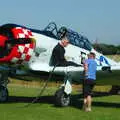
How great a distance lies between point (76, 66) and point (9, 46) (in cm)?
256

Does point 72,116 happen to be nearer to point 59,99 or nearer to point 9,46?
point 59,99

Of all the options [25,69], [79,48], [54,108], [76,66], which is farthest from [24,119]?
[79,48]

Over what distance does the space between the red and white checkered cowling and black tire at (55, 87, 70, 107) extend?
4.63ft

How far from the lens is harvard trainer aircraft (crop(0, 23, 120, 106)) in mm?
12273

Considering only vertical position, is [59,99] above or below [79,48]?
below

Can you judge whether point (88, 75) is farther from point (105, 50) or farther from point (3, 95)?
point (105, 50)

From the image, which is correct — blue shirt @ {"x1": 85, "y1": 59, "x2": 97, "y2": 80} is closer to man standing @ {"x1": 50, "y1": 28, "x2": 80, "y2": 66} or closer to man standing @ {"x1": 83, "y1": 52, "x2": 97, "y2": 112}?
man standing @ {"x1": 83, "y1": 52, "x2": 97, "y2": 112}

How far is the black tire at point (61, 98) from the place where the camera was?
12.8 m

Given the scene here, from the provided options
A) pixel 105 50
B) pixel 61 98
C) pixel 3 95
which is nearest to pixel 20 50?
pixel 61 98

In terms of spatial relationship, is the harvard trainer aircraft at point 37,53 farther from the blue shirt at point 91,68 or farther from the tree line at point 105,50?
the tree line at point 105,50

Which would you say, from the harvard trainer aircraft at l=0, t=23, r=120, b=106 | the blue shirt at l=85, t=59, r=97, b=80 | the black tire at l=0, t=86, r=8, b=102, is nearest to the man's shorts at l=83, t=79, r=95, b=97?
the blue shirt at l=85, t=59, r=97, b=80

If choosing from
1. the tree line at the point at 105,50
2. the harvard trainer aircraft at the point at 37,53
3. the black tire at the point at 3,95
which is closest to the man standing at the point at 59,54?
the harvard trainer aircraft at the point at 37,53

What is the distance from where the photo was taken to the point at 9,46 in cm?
1231

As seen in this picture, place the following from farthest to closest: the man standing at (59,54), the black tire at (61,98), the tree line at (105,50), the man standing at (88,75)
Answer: the tree line at (105,50), the man standing at (59,54), the black tire at (61,98), the man standing at (88,75)
